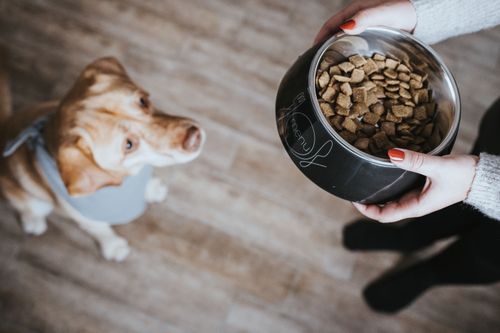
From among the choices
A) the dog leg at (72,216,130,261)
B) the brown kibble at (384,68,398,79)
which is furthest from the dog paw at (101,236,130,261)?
the brown kibble at (384,68,398,79)

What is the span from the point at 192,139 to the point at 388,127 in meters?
0.74

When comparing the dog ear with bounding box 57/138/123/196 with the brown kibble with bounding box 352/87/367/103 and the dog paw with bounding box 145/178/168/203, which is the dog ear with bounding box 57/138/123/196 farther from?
the brown kibble with bounding box 352/87/367/103

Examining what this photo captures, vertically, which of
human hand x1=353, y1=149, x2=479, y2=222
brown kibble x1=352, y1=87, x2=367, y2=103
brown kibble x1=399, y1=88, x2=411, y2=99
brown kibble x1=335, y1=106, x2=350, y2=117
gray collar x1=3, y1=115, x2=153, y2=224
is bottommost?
gray collar x1=3, y1=115, x2=153, y2=224

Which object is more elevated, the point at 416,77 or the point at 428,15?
the point at 428,15

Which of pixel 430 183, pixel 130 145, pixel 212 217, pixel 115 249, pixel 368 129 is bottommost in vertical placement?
pixel 115 249

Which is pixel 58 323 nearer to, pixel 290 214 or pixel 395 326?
pixel 290 214

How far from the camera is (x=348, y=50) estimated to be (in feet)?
3.24

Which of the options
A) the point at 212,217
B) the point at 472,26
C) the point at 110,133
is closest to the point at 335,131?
the point at 472,26

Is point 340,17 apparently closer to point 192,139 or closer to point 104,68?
point 192,139

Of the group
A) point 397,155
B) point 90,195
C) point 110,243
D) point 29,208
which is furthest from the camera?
point 110,243

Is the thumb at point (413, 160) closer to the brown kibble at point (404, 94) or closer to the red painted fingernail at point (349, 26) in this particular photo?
the brown kibble at point (404, 94)

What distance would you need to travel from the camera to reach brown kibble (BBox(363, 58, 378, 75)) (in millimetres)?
971

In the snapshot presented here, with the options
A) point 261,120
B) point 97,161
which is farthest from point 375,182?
point 261,120

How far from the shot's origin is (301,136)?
0.89 meters
